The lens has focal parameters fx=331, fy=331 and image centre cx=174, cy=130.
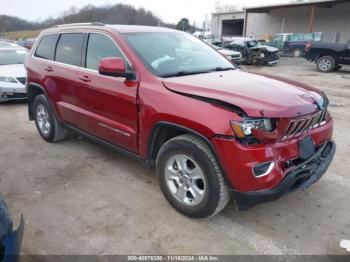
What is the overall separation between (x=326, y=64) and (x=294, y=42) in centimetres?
1163

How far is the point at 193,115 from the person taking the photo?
2.85 m

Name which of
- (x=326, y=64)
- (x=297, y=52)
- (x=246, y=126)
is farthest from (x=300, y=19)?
(x=246, y=126)

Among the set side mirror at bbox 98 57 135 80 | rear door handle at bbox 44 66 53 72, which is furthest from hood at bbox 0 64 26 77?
side mirror at bbox 98 57 135 80

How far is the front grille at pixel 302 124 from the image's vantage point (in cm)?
276

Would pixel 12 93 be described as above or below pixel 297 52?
below

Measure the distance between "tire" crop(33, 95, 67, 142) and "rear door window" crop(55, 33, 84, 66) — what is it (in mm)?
823

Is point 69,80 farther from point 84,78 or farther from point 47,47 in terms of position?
point 47,47

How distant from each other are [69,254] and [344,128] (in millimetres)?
5405

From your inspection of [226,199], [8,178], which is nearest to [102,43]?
[8,178]

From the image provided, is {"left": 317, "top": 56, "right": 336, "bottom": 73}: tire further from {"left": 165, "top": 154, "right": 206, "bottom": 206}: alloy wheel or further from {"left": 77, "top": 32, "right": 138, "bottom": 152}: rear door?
{"left": 165, "top": 154, "right": 206, "bottom": 206}: alloy wheel

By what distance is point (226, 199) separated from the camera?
292 centimetres

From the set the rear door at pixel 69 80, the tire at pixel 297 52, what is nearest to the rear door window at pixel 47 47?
the rear door at pixel 69 80

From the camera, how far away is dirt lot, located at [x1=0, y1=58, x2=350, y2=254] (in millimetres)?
2875

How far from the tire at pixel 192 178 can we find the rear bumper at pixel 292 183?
0.20m
